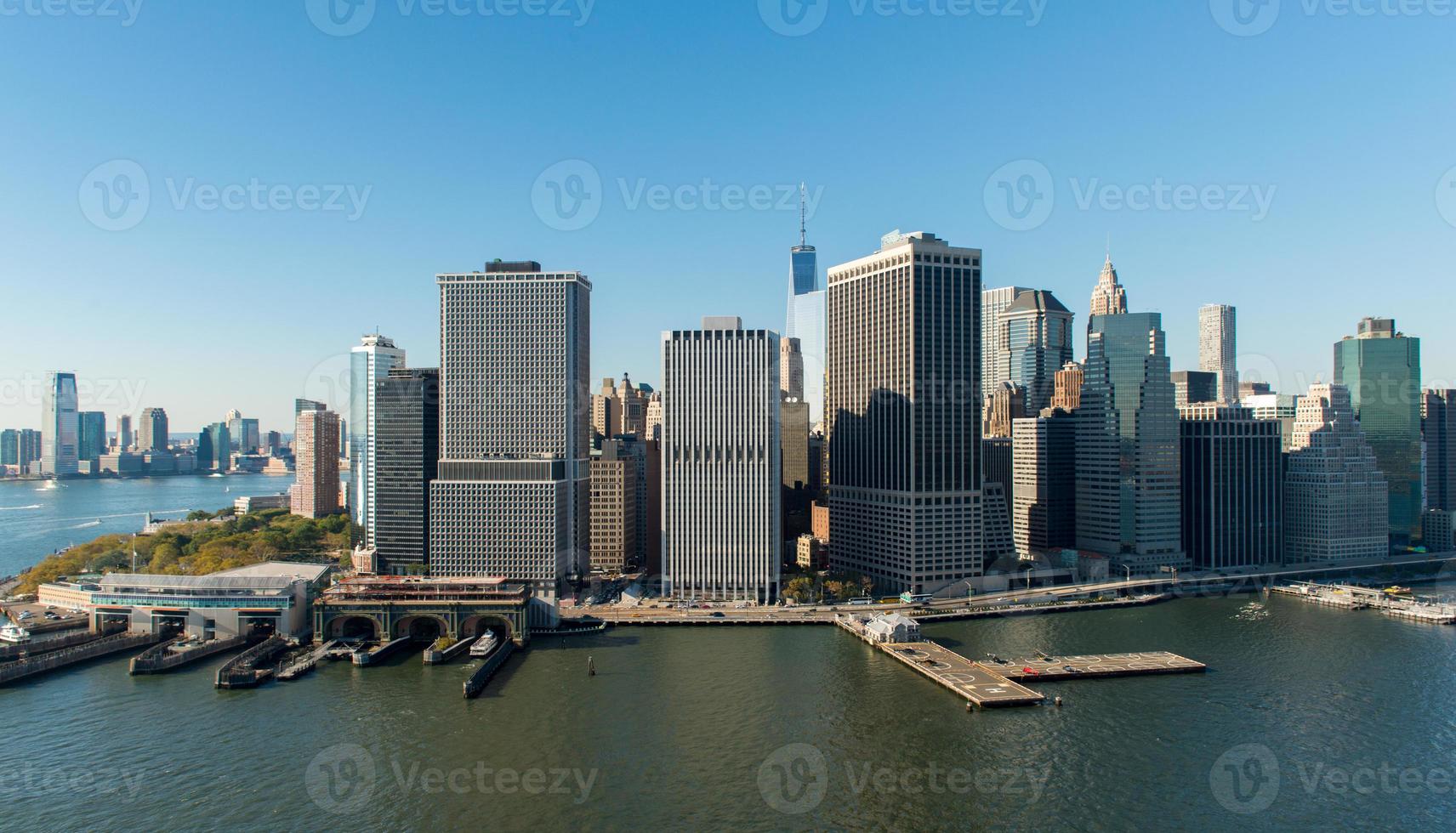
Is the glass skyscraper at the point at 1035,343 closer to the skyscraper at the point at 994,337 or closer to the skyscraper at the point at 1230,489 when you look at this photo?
the skyscraper at the point at 994,337

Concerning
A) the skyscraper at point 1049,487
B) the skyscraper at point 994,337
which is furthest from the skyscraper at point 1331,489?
the skyscraper at point 994,337

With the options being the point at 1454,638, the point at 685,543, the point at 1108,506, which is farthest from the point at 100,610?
the point at 1454,638

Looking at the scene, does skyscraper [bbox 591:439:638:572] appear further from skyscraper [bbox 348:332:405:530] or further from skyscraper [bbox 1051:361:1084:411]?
skyscraper [bbox 1051:361:1084:411]

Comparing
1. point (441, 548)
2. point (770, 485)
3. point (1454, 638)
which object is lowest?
point (1454, 638)

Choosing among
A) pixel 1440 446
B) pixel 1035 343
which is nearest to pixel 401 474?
pixel 1035 343

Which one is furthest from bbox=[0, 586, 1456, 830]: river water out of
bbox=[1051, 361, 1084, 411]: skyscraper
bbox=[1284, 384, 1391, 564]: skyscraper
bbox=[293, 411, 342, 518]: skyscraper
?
bbox=[293, 411, 342, 518]: skyscraper

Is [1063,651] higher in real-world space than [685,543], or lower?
lower

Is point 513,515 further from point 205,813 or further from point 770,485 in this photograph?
point 205,813
